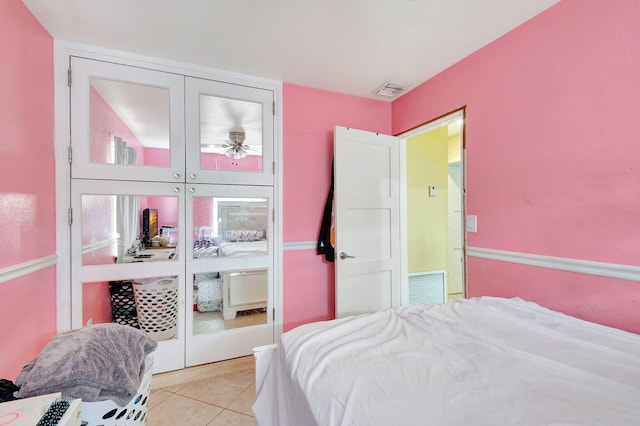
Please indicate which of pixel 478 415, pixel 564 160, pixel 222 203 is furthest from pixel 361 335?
pixel 222 203

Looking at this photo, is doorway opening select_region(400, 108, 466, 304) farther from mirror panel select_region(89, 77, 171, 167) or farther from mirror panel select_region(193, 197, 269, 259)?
mirror panel select_region(89, 77, 171, 167)

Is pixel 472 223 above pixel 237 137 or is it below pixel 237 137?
below

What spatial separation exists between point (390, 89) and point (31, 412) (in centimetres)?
271

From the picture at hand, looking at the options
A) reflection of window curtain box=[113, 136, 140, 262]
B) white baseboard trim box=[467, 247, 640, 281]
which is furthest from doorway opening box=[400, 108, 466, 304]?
reflection of window curtain box=[113, 136, 140, 262]

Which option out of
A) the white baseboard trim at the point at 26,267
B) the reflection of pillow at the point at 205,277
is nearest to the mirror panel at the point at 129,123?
the white baseboard trim at the point at 26,267

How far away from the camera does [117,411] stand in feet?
3.21

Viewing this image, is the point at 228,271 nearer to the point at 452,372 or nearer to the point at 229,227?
the point at 229,227

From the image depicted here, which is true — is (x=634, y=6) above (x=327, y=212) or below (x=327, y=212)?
above

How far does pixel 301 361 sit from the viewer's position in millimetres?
942

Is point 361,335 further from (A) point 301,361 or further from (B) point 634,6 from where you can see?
(B) point 634,6

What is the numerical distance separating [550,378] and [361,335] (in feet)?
1.92

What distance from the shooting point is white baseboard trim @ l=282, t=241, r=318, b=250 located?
2322 mm

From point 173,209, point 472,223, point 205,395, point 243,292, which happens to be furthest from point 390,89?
point 205,395

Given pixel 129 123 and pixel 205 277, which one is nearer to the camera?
pixel 129 123
